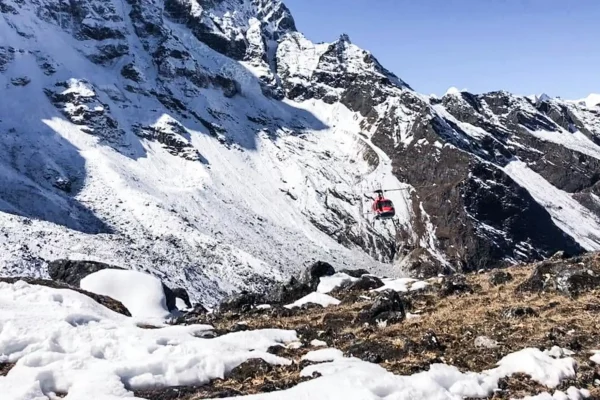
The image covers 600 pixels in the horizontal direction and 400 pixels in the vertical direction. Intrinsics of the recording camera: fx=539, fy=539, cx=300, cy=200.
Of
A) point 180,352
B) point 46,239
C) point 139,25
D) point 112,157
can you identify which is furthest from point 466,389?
point 139,25

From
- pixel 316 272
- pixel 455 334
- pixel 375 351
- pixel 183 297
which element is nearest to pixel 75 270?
pixel 183 297

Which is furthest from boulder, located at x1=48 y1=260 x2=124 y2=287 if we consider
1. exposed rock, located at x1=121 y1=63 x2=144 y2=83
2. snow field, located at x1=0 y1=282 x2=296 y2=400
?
exposed rock, located at x1=121 y1=63 x2=144 y2=83

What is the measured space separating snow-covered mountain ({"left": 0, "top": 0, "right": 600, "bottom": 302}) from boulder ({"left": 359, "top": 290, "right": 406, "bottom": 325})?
1611 inches

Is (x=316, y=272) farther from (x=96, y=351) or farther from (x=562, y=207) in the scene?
(x=562, y=207)

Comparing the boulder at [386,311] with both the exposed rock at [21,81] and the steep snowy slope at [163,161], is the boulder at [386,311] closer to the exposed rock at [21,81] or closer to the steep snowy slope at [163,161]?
the steep snowy slope at [163,161]

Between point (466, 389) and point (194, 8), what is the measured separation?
527ft

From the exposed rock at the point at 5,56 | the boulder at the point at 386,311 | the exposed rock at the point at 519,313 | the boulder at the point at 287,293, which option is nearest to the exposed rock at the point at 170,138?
the exposed rock at the point at 5,56

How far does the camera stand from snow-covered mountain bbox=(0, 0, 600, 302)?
236ft

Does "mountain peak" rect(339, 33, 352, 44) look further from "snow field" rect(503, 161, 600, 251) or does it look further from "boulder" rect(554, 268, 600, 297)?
"boulder" rect(554, 268, 600, 297)

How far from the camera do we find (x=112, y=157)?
92812 millimetres

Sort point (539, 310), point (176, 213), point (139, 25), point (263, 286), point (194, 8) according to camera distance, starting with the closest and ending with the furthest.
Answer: point (539, 310)
point (263, 286)
point (176, 213)
point (139, 25)
point (194, 8)

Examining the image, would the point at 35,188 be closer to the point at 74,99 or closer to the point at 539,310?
the point at 74,99

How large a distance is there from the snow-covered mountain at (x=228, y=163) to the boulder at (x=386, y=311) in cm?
4092

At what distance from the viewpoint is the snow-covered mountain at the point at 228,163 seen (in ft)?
236
